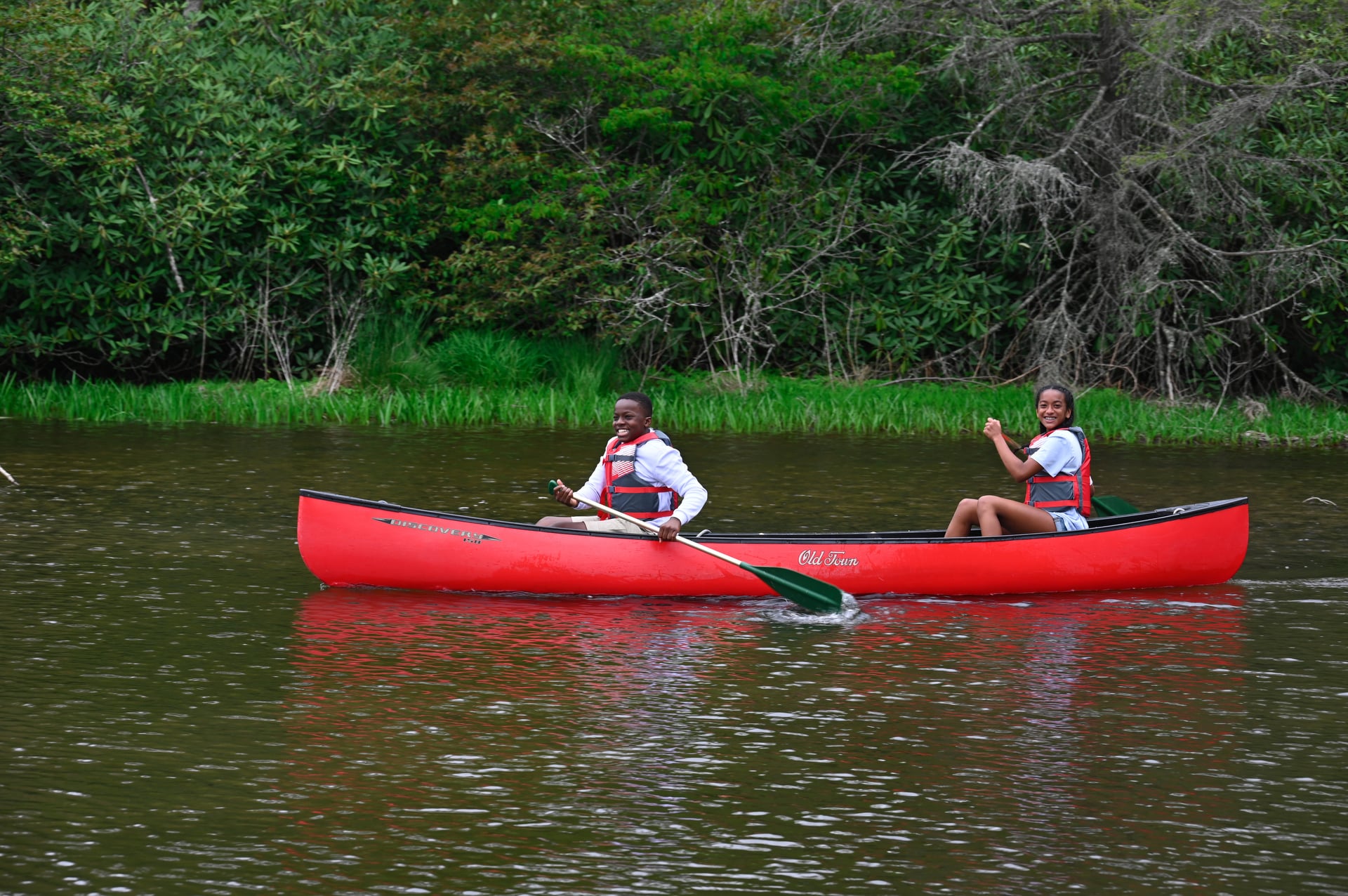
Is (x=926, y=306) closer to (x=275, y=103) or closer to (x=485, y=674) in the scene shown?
(x=275, y=103)

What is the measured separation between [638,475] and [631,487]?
7 cm

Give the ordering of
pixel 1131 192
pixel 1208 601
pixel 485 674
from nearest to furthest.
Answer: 1. pixel 485 674
2. pixel 1208 601
3. pixel 1131 192

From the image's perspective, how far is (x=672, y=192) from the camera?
1820 centimetres

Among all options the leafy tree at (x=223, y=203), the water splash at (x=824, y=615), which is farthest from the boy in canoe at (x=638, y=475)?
the leafy tree at (x=223, y=203)

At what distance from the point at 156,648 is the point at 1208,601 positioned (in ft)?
16.6

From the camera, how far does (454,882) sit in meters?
4.45

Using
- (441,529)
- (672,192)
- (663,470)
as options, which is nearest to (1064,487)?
(663,470)

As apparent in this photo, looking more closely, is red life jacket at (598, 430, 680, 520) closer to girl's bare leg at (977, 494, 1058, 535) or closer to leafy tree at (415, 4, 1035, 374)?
girl's bare leg at (977, 494, 1058, 535)

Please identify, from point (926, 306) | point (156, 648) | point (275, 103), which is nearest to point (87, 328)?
point (275, 103)

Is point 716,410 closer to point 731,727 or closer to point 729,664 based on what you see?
point 729,664

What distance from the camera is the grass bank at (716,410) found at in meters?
16.0

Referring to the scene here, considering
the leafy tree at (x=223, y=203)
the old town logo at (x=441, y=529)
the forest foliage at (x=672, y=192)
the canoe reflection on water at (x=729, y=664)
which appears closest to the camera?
the canoe reflection on water at (x=729, y=664)

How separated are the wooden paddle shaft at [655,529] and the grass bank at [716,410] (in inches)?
292

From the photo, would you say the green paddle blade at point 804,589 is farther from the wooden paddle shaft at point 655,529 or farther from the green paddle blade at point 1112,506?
the green paddle blade at point 1112,506
